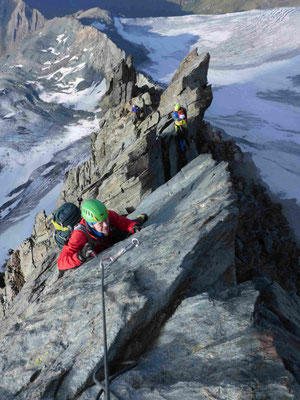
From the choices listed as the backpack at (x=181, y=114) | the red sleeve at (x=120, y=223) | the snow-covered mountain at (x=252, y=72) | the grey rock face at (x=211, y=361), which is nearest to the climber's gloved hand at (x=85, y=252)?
the red sleeve at (x=120, y=223)

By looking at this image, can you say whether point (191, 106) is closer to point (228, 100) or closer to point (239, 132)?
point (239, 132)

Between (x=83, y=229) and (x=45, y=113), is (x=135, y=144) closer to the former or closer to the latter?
(x=83, y=229)

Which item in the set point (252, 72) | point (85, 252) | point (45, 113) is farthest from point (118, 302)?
point (252, 72)

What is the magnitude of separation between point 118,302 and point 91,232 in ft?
8.07

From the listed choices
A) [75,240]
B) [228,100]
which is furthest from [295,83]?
[75,240]

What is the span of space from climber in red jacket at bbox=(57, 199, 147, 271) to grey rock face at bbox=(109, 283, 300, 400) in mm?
2725

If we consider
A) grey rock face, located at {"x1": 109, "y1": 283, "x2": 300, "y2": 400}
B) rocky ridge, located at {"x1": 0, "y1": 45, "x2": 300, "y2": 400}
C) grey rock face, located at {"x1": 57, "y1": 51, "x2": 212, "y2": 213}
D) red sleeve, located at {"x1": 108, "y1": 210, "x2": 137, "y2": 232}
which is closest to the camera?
grey rock face, located at {"x1": 109, "y1": 283, "x2": 300, "y2": 400}

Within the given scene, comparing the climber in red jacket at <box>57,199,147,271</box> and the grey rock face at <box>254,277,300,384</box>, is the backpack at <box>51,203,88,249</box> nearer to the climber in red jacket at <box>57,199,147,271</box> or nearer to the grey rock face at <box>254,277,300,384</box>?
the climber in red jacket at <box>57,199,147,271</box>

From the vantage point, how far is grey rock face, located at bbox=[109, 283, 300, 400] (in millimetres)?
3437

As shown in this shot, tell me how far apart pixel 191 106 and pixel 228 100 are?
8118 cm

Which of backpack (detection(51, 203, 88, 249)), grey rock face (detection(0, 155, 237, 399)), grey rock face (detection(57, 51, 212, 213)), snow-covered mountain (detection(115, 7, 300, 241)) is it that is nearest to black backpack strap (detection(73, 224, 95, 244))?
grey rock face (detection(0, 155, 237, 399))

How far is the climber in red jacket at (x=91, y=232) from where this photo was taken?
254 inches

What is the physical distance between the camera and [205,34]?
17000 centimetres

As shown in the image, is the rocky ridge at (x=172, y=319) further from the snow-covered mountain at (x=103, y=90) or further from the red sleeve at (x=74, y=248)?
the snow-covered mountain at (x=103, y=90)
